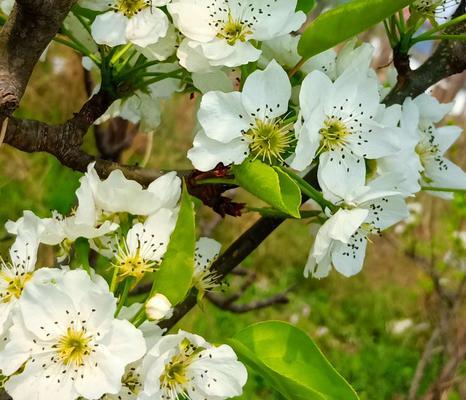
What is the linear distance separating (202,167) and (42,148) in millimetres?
172

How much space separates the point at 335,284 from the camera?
175 inches

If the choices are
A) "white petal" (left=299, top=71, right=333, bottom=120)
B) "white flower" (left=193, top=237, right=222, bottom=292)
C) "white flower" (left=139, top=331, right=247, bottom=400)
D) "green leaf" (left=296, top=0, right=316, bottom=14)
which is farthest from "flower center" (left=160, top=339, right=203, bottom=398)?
"green leaf" (left=296, top=0, right=316, bottom=14)

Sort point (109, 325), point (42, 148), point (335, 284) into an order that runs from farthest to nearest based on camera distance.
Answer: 1. point (335, 284)
2. point (42, 148)
3. point (109, 325)

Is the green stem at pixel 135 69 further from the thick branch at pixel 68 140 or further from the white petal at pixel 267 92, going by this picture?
the white petal at pixel 267 92

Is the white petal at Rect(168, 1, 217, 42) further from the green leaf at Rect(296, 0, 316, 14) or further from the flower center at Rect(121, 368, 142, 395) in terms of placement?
the flower center at Rect(121, 368, 142, 395)

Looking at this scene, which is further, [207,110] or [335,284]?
[335,284]

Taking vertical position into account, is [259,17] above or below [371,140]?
above

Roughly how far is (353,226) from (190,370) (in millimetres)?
190

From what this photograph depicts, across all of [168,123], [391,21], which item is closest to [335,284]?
[168,123]

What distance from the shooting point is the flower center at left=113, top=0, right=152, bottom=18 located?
67 cm

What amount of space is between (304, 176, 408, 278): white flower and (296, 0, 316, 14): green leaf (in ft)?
0.62

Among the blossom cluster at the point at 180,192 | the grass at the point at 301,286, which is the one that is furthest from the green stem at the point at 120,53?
the grass at the point at 301,286

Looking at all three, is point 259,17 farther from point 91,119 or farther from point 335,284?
point 335,284

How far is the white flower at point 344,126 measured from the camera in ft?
2.03
